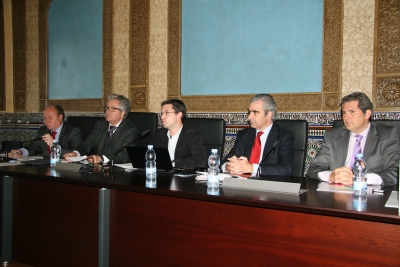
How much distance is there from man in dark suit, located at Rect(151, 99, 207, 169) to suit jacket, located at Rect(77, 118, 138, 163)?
0.87 feet

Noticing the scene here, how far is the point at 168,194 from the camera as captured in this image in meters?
1.87

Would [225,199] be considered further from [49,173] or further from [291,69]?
[291,69]

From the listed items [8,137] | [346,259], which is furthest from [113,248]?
[8,137]

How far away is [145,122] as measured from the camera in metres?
3.44

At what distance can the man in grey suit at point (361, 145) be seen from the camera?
2295 millimetres

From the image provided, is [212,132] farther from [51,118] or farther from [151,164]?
[51,118]

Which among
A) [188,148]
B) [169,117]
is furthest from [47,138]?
[188,148]

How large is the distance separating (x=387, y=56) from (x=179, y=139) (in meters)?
1.73

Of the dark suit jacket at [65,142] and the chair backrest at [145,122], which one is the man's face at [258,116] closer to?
the chair backrest at [145,122]

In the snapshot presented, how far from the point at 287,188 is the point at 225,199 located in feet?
0.95

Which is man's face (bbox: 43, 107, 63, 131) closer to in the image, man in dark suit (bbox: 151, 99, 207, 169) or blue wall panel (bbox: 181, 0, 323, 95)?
man in dark suit (bbox: 151, 99, 207, 169)

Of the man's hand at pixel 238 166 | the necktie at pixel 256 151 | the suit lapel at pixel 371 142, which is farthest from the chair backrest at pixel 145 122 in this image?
the suit lapel at pixel 371 142

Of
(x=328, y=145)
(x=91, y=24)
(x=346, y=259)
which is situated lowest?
(x=346, y=259)

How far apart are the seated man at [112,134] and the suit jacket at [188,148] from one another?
1.14 feet
